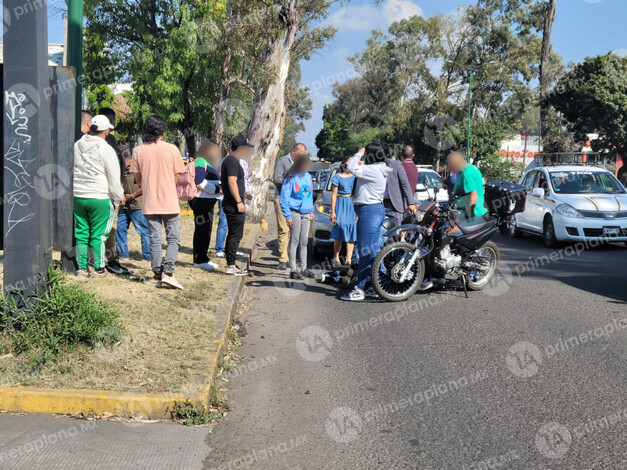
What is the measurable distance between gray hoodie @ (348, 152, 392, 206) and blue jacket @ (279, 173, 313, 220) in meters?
1.57

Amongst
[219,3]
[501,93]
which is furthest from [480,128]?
[219,3]

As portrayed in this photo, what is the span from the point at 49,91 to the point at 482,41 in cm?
5246

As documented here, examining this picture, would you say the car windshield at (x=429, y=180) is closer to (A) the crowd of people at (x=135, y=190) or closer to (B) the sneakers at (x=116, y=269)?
(A) the crowd of people at (x=135, y=190)

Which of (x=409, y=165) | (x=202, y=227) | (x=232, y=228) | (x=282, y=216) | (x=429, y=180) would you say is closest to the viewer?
(x=232, y=228)

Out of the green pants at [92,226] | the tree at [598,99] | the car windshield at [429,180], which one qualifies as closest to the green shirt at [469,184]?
the green pants at [92,226]

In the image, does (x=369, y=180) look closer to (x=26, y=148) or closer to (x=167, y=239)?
(x=167, y=239)

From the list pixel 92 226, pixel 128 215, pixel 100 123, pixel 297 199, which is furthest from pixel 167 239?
pixel 297 199

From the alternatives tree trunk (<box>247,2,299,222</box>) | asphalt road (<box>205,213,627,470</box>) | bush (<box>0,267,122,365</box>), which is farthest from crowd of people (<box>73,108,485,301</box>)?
tree trunk (<box>247,2,299,222</box>)

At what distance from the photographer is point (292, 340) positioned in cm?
692

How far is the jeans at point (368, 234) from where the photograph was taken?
8.55m

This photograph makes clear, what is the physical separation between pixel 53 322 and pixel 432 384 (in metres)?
2.92

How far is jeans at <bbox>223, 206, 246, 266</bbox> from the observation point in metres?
9.66

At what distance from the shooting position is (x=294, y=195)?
10031 millimetres

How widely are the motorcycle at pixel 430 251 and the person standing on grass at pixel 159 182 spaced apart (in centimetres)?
237
